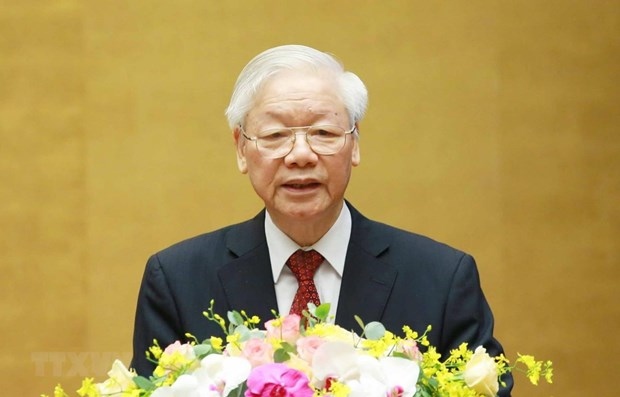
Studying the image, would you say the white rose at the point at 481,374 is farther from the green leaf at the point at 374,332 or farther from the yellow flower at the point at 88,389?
→ the yellow flower at the point at 88,389

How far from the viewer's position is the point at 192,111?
14.8 ft

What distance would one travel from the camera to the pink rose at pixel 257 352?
1.92m

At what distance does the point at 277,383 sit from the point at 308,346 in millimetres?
109

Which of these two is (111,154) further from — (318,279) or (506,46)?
(318,279)

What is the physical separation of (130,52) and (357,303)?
2.08 metres

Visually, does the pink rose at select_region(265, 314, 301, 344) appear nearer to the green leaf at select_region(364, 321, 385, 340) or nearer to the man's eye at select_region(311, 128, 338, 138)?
the green leaf at select_region(364, 321, 385, 340)

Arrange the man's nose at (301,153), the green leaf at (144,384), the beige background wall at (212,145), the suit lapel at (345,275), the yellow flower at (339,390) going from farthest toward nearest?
the beige background wall at (212,145) < the suit lapel at (345,275) < the man's nose at (301,153) < the green leaf at (144,384) < the yellow flower at (339,390)

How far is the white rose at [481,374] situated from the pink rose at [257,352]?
34cm

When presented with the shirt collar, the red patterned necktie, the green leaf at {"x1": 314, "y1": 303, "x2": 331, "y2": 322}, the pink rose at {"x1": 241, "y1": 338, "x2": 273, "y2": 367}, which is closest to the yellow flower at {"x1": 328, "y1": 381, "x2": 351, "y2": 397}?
the pink rose at {"x1": 241, "y1": 338, "x2": 273, "y2": 367}

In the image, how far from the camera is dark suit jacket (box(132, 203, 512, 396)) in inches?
107

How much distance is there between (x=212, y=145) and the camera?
4500mm

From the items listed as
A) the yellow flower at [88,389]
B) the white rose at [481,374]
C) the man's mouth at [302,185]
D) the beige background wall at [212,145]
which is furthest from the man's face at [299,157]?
the beige background wall at [212,145]

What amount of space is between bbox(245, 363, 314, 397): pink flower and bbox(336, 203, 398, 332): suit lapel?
850 millimetres

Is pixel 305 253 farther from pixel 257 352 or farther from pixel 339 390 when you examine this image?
pixel 339 390
